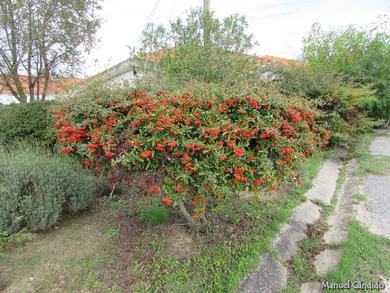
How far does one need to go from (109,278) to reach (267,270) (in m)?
1.40

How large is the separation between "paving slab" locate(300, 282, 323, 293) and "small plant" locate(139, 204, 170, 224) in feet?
5.07

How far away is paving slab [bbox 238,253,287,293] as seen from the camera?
78.2 inches

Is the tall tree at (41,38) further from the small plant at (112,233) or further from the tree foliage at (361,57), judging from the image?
the tree foliage at (361,57)

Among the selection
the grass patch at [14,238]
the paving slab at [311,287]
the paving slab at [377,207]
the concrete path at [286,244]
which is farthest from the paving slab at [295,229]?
the grass patch at [14,238]

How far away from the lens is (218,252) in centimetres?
235

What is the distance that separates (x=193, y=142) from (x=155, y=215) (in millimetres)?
1480

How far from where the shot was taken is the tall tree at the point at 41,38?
6012 millimetres

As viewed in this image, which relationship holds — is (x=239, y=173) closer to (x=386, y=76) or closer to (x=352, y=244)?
(x=352, y=244)

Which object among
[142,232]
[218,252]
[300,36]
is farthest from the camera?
[300,36]

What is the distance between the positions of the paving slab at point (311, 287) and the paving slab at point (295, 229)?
298mm

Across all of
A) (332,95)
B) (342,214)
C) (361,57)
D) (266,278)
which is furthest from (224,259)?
(361,57)

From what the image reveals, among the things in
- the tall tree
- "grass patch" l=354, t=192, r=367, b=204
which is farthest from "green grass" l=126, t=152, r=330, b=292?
the tall tree

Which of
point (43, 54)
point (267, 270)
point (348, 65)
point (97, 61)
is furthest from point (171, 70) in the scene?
point (348, 65)

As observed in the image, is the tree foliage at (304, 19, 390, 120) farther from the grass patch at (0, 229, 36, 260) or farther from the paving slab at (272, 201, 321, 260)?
the grass patch at (0, 229, 36, 260)
